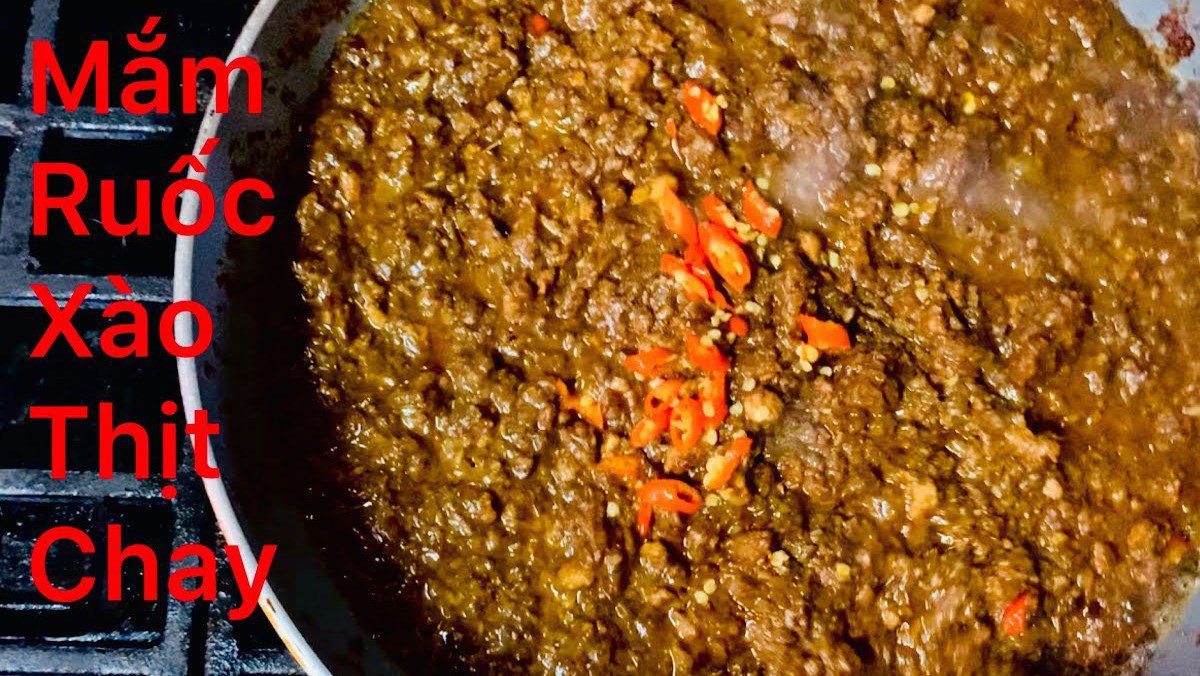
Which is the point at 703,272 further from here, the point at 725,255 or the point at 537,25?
the point at 537,25

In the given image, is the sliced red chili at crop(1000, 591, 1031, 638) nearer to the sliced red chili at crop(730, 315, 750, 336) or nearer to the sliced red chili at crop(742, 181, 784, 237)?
the sliced red chili at crop(730, 315, 750, 336)

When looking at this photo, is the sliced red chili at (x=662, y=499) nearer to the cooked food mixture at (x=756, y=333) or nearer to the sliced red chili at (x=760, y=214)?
the cooked food mixture at (x=756, y=333)

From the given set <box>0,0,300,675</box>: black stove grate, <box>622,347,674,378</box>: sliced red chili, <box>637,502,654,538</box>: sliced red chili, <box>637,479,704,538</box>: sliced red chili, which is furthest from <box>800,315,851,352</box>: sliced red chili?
<box>0,0,300,675</box>: black stove grate

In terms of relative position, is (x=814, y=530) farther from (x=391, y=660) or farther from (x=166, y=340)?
(x=166, y=340)

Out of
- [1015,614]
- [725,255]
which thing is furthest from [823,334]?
[1015,614]

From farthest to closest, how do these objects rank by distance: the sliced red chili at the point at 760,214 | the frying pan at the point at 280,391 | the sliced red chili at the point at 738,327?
the sliced red chili at the point at 760,214, the sliced red chili at the point at 738,327, the frying pan at the point at 280,391

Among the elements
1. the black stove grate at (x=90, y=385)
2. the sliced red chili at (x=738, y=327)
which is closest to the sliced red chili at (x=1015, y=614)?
the sliced red chili at (x=738, y=327)
